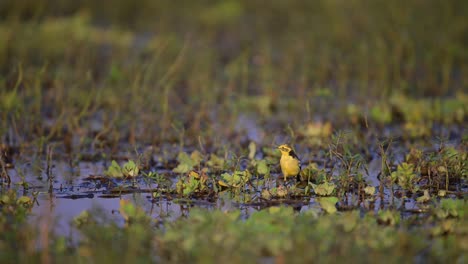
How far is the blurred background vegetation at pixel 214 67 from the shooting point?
7980 mm

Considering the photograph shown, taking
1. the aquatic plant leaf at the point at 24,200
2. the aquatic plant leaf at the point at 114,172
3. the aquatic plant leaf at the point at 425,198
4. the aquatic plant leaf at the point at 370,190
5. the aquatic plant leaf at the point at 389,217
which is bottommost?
the aquatic plant leaf at the point at 389,217

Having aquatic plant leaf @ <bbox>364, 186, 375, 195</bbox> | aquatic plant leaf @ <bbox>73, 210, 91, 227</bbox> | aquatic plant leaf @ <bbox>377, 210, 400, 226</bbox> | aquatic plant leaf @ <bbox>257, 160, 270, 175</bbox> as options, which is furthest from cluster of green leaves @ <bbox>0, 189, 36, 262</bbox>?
aquatic plant leaf @ <bbox>364, 186, 375, 195</bbox>

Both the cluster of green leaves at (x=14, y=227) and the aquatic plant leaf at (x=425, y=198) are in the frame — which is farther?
the aquatic plant leaf at (x=425, y=198)

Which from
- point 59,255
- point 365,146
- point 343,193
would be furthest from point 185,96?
point 59,255

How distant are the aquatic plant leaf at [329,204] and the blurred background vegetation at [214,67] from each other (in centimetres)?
215

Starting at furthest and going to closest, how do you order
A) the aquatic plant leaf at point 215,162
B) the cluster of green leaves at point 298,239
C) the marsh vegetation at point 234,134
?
the aquatic plant leaf at point 215,162 < the marsh vegetation at point 234,134 < the cluster of green leaves at point 298,239

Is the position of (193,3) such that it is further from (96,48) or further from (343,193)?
(343,193)

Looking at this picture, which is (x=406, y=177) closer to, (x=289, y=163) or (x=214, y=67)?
(x=289, y=163)

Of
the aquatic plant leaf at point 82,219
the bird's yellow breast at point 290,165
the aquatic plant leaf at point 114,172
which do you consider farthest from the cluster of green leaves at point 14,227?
the bird's yellow breast at point 290,165

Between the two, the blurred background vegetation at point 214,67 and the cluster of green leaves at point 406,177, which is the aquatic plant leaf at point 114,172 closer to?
the blurred background vegetation at point 214,67

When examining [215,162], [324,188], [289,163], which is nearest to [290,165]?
[289,163]

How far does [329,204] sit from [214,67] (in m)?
6.23

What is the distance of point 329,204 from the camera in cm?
530

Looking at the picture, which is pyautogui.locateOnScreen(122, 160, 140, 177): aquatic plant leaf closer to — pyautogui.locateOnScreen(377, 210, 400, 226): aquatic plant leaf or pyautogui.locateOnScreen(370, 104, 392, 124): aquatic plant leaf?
pyautogui.locateOnScreen(377, 210, 400, 226): aquatic plant leaf
